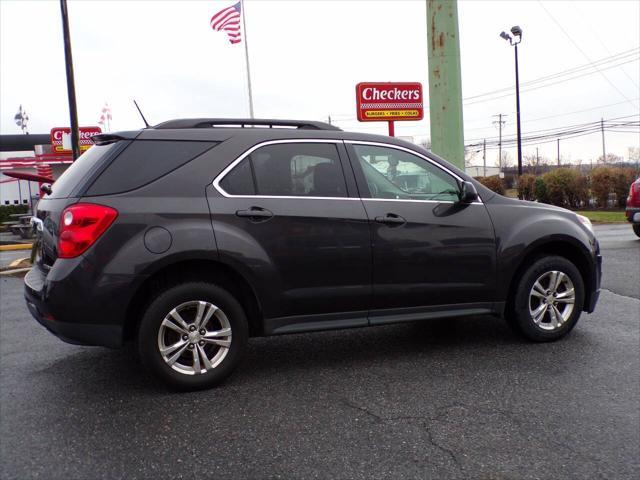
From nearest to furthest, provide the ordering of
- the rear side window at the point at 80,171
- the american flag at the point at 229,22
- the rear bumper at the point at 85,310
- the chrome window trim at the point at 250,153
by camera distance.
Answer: the rear bumper at the point at 85,310 < the rear side window at the point at 80,171 < the chrome window trim at the point at 250,153 < the american flag at the point at 229,22

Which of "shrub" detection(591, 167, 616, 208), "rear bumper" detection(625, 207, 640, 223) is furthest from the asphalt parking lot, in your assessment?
"shrub" detection(591, 167, 616, 208)

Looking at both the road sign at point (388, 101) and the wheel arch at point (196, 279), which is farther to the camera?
the road sign at point (388, 101)

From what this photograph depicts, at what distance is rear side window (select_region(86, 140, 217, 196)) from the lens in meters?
3.74

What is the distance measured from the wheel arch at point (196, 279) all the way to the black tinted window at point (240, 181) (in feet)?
1.69

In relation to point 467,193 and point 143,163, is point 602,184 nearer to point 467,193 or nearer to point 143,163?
point 467,193

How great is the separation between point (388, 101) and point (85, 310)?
13501 mm

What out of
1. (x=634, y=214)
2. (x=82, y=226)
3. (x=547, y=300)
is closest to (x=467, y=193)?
(x=547, y=300)

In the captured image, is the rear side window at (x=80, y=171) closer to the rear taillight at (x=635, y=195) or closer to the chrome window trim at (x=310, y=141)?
the chrome window trim at (x=310, y=141)

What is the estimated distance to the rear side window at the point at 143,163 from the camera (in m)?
3.74

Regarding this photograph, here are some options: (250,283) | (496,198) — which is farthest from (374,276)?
(496,198)

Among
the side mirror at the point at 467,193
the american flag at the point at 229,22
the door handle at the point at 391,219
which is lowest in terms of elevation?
the door handle at the point at 391,219

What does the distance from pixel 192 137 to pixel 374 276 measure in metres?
1.63

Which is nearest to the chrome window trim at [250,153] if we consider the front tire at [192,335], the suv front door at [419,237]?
the suv front door at [419,237]

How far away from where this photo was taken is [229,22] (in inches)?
855
